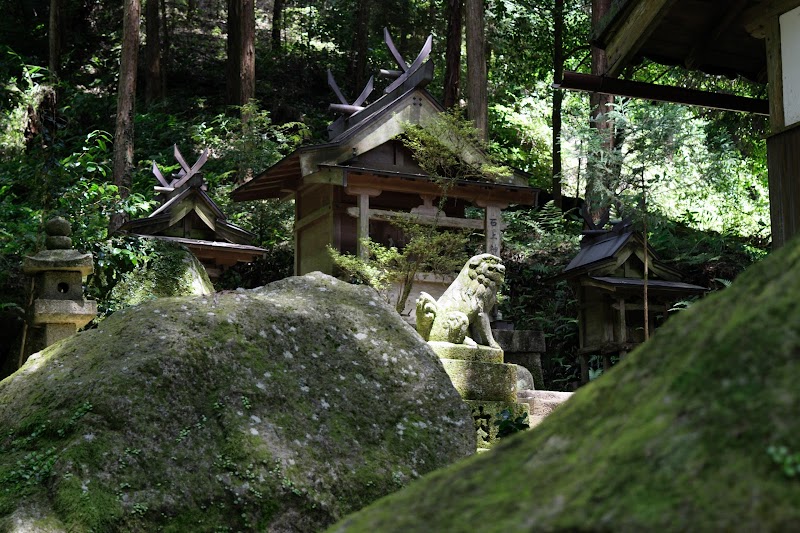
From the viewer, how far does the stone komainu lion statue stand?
9.31m

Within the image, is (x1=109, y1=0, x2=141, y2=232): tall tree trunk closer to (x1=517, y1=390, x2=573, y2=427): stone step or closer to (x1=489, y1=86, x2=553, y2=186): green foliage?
(x1=517, y1=390, x2=573, y2=427): stone step

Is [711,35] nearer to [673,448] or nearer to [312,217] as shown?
[673,448]

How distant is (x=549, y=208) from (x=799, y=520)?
22058 millimetres

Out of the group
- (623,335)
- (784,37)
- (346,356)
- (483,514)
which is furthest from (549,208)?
(483,514)

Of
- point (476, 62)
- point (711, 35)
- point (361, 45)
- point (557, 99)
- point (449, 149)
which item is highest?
point (361, 45)

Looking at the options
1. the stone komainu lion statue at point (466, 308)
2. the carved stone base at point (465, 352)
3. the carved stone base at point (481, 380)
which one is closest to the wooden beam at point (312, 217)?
the stone komainu lion statue at point (466, 308)

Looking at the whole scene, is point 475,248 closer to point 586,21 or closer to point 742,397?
point 586,21

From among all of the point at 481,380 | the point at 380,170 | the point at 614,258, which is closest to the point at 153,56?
the point at 380,170

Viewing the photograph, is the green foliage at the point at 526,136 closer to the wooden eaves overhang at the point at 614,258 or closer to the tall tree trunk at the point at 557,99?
the tall tree trunk at the point at 557,99

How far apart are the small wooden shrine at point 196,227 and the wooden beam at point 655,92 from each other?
28.4 ft

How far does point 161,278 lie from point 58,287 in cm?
428

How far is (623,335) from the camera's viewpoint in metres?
14.0

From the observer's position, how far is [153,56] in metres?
27.3

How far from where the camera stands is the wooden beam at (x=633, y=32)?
704cm
